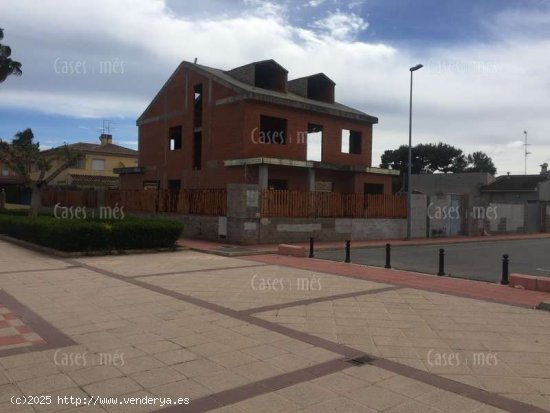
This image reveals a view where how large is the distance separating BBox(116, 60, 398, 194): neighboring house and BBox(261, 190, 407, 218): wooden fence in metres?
3.58

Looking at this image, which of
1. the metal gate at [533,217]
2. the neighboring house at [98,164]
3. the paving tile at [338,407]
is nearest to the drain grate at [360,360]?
the paving tile at [338,407]

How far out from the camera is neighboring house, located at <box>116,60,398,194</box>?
25500mm

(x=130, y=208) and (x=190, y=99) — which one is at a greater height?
(x=190, y=99)

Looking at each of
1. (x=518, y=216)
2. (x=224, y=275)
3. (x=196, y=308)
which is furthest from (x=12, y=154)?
(x=518, y=216)

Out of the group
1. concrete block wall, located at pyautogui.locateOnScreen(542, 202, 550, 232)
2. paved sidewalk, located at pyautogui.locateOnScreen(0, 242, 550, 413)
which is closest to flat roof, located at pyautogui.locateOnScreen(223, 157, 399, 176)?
paved sidewalk, located at pyautogui.locateOnScreen(0, 242, 550, 413)

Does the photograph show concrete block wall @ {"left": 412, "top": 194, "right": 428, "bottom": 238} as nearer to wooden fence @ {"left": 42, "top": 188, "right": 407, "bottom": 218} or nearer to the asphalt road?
wooden fence @ {"left": 42, "top": 188, "right": 407, "bottom": 218}

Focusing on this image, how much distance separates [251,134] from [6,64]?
64.4 ft

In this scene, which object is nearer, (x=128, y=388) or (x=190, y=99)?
(x=128, y=388)

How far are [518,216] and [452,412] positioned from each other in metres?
34.2

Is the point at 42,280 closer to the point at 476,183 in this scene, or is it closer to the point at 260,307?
the point at 260,307

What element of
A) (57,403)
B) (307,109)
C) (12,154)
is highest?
(307,109)

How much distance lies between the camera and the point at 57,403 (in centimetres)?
429

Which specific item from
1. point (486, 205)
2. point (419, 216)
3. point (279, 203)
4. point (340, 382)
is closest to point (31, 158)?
point (279, 203)

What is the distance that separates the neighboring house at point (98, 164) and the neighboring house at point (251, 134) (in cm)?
1357
